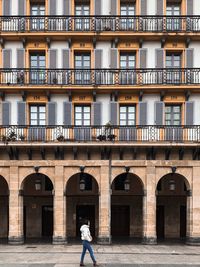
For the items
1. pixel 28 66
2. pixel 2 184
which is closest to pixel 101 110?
pixel 28 66

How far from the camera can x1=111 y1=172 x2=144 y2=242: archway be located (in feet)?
76.6

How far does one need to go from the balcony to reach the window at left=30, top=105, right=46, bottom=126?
5.06m

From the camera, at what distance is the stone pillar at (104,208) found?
19984mm

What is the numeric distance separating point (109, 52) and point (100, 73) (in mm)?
1655

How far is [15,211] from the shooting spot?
2031 centimetres

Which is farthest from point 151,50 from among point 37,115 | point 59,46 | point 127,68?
point 37,115

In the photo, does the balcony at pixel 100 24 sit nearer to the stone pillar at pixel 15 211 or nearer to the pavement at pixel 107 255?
the stone pillar at pixel 15 211

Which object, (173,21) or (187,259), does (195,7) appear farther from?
(187,259)

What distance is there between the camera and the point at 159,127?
20656 mm

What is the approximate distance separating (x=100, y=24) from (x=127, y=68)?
11.2 ft

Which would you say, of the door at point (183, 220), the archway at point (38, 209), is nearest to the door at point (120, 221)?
the door at point (183, 220)

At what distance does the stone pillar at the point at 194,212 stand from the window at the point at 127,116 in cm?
506

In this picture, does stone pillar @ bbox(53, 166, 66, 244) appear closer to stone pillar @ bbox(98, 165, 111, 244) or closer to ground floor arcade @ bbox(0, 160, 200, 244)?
ground floor arcade @ bbox(0, 160, 200, 244)

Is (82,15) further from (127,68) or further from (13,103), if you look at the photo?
(13,103)
